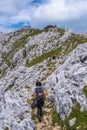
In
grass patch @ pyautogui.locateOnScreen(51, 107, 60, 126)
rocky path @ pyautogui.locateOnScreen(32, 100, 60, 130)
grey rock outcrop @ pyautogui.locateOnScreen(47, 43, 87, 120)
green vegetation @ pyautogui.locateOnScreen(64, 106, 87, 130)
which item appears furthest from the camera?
grey rock outcrop @ pyautogui.locateOnScreen(47, 43, 87, 120)

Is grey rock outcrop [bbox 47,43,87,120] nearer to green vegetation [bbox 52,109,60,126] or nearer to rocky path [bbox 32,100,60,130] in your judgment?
green vegetation [bbox 52,109,60,126]

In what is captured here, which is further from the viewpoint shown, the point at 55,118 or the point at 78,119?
the point at 55,118

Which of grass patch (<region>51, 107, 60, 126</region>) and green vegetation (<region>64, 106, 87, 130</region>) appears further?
grass patch (<region>51, 107, 60, 126</region>)

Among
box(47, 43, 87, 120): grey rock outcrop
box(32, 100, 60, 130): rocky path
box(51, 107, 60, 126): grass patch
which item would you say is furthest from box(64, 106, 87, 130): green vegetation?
box(51, 107, 60, 126): grass patch

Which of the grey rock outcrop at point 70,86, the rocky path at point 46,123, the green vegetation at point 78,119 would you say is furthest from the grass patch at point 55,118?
the green vegetation at point 78,119

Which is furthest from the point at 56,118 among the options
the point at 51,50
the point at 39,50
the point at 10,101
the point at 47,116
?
the point at 39,50

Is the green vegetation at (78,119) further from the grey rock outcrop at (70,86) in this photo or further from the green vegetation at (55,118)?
the green vegetation at (55,118)

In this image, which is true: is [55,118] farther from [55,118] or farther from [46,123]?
[46,123]

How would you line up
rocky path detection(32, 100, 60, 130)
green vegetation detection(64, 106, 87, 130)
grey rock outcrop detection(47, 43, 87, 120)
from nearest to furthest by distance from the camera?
green vegetation detection(64, 106, 87, 130)
rocky path detection(32, 100, 60, 130)
grey rock outcrop detection(47, 43, 87, 120)

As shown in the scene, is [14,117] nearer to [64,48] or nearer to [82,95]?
[82,95]

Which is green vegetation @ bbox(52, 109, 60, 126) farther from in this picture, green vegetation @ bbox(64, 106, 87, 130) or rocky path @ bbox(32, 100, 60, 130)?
green vegetation @ bbox(64, 106, 87, 130)

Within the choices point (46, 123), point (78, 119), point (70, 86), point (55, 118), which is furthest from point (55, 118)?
point (70, 86)

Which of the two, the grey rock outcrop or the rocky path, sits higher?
the grey rock outcrop

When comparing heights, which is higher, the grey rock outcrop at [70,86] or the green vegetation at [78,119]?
the grey rock outcrop at [70,86]
